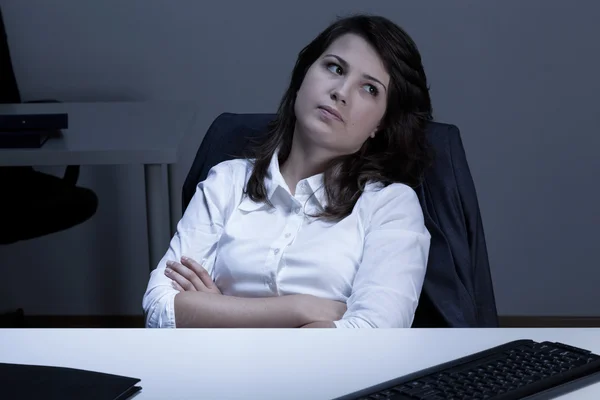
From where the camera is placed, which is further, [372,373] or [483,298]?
[483,298]

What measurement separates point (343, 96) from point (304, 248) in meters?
0.30

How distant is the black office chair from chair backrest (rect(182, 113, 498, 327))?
35.2 inches

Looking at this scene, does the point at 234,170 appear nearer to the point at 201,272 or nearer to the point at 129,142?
the point at 201,272

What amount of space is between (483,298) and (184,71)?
64.9 inches

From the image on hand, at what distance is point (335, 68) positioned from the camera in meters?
1.71

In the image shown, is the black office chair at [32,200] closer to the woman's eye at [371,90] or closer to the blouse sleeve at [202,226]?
the blouse sleeve at [202,226]

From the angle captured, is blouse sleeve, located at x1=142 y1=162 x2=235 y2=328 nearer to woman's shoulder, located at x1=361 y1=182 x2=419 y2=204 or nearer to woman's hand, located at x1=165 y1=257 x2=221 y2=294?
woman's hand, located at x1=165 y1=257 x2=221 y2=294

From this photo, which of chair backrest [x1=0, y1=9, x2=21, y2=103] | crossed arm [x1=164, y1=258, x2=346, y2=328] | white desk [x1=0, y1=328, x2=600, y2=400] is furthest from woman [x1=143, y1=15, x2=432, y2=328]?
chair backrest [x1=0, y1=9, x2=21, y2=103]

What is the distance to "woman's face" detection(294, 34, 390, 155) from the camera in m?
1.65

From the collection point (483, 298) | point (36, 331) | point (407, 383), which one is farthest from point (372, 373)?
point (483, 298)

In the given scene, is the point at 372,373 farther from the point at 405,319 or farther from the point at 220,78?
the point at 220,78

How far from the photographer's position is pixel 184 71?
3006mm

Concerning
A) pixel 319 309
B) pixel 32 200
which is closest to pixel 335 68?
pixel 319 309

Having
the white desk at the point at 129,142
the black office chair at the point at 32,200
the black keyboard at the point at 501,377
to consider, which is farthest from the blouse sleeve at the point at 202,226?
the black office chair at the point at 32,200
